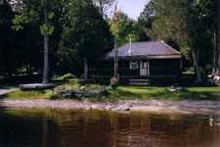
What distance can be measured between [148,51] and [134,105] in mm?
19040

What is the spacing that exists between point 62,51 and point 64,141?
3762 centimetres

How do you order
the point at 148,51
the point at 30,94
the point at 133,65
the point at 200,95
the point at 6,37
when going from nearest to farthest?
the point at 200,95 < the point at 30,94 < the point at 148,51 < the point at 133,65 < the point at 6,37

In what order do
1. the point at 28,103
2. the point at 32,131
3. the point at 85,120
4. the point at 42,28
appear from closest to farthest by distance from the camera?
1. the point at 32,131
2. the point at 85,120
3. the point at 28,103
4. the point at 42,28

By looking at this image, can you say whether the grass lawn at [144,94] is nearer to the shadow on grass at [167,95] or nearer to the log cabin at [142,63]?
the shadow on grass at [167,95]

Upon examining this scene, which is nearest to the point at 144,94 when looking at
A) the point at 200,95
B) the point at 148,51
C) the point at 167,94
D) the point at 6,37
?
the point at 167,94

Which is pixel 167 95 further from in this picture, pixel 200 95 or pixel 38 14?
pixel 38 14

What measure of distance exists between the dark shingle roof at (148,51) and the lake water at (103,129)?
20.8 meters

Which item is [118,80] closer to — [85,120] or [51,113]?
[51,113]

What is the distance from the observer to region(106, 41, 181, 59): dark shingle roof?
5859 centimetres

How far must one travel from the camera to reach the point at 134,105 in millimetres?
A: 42344

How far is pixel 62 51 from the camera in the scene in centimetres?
6294

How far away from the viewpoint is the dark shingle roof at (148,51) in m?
58.6

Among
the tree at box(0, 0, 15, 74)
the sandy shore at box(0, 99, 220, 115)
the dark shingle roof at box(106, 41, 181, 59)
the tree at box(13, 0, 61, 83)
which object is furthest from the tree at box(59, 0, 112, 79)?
the sandy shore at box(0, 99, 220, 115)

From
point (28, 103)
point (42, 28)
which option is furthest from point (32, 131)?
point (42, 28)
